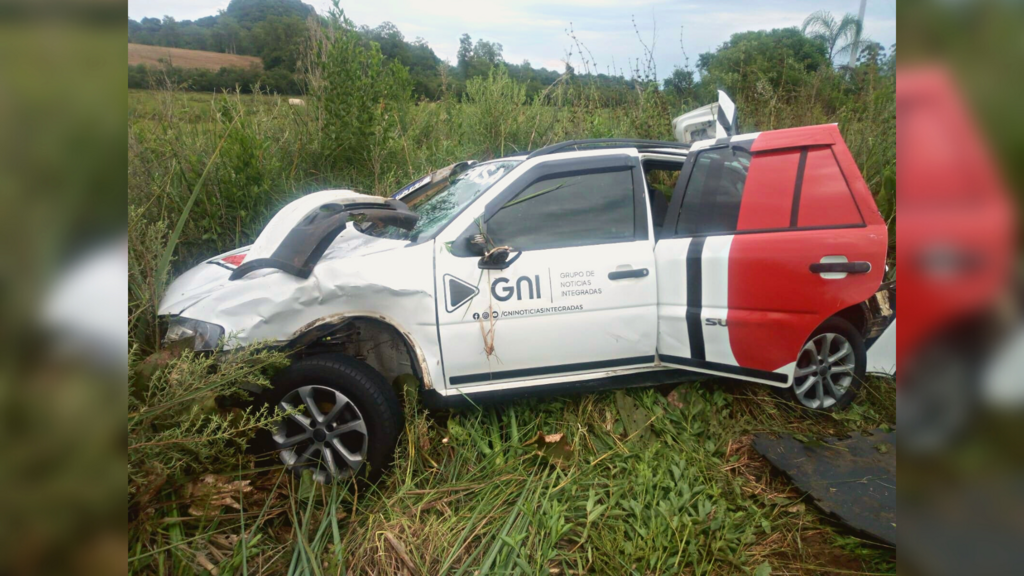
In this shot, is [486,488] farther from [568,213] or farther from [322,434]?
[568,213]

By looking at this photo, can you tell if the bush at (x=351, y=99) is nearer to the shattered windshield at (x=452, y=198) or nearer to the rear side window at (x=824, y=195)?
the shattered windshield at (x=452, y=198)

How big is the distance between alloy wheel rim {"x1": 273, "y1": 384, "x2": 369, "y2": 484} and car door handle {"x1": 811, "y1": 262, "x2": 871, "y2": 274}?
8.53ft

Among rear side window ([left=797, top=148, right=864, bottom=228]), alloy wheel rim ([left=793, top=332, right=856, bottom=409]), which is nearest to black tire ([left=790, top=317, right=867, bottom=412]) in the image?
alloy wheel rim ([left=793, top=332, right=856, bottom=409])

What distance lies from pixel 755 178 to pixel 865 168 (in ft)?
9.30

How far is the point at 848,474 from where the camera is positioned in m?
3.35

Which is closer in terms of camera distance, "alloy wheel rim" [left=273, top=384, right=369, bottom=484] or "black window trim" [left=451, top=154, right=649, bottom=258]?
"alloy wheel rim" [left=273, top=384, right=369, bottom=484]

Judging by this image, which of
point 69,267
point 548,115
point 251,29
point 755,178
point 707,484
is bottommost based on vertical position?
point 707,484

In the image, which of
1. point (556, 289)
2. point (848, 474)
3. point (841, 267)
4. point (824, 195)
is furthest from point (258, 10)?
point (848, 474)

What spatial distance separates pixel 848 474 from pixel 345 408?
2715mm

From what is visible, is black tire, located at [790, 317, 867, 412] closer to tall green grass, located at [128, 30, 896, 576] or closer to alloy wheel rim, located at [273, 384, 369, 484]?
tall green grass, located at [128, 30, 896, 576]

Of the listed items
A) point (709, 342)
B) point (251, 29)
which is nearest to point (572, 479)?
point (709, 342)

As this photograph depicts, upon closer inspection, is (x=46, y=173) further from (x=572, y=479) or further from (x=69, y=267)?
(x=572, y=479)

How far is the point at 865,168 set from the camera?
18.9 ft

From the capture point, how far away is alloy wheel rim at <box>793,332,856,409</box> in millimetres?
3801
